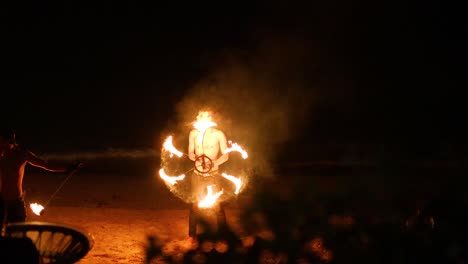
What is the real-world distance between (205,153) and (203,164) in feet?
0.72

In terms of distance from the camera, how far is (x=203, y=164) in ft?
27.5

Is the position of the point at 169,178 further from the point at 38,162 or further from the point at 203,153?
the point at 38,162

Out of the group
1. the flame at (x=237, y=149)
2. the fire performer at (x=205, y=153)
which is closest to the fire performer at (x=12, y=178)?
the fire performer at (x=205, y=153)

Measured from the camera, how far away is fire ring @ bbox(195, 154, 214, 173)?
27.4 feet

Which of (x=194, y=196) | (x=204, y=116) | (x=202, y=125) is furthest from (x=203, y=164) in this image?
(x=204, y=116)

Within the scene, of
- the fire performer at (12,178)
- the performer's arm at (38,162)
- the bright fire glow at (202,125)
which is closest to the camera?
the fire performer at (12,178)

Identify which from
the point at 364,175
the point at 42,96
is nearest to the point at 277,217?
the point at 364,175

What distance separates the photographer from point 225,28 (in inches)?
1475

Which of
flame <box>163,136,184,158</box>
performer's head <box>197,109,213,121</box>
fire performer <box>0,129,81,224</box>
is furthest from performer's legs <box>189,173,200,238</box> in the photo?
fire performer <box>0,129,81,224</box>

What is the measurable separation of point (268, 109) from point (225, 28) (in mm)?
10367

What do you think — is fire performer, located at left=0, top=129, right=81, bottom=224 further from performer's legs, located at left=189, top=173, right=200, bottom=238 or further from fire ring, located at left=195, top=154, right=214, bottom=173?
fire ring, located at left=195, top=154, right=214, bottom=173

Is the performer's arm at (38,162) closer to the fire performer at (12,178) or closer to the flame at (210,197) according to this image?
the fire performer at (12,178)

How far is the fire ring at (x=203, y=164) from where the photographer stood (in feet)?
27.4

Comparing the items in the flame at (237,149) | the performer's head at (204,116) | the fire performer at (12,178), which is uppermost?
the performer's head at (204,116)
